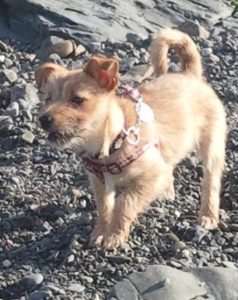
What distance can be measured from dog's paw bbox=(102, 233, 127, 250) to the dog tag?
0.74 metres

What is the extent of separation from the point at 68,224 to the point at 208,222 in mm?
931

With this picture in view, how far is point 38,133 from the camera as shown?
25.5 feet

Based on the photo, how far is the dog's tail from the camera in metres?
6.98

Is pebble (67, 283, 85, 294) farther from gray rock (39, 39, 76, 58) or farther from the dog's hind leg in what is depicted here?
gray rock (39, 39, 76, 58)

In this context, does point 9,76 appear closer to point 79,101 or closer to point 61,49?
point 61,49

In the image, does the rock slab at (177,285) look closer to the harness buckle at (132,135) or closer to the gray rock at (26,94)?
the harness buckle at (132,135)

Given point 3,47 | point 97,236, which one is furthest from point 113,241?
point 3,47

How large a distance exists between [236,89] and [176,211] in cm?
226

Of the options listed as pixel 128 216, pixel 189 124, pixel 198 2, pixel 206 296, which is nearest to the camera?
pixel 206 296

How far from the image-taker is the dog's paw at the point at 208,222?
657cm

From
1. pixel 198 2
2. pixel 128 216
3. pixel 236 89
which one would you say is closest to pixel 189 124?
pixel 128 216

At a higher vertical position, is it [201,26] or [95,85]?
[95,85]

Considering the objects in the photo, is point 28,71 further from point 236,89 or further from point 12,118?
point 236,89

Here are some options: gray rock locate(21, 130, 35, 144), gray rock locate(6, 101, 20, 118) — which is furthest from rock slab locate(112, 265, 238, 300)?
gray rock locate(6, 101, 20, 118)
